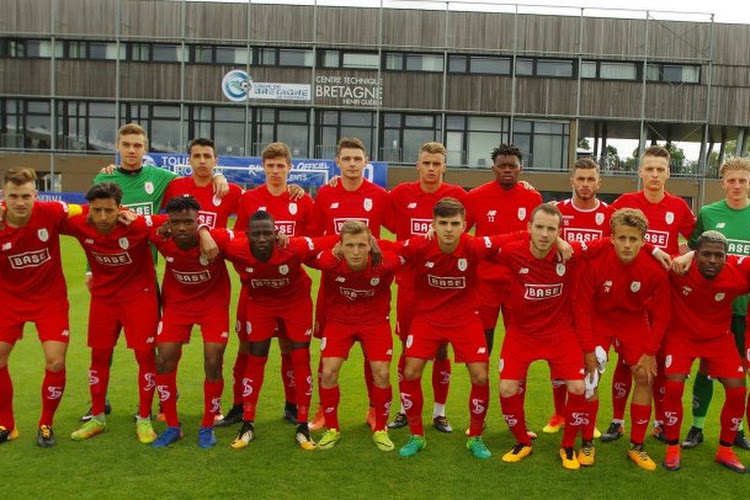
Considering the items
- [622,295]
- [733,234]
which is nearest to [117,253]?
[622,295]

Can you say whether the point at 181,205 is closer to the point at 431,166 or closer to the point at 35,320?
the point at 35,320

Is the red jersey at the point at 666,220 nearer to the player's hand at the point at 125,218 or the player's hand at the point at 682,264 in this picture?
the player's hand at the point at 682,264

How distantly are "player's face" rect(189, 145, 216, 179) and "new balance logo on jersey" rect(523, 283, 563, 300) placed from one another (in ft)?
9.53

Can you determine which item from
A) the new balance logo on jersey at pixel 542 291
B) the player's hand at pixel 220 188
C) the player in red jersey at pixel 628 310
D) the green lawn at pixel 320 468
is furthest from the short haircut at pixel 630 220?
the player's hand at pixel 220 188

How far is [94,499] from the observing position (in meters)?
4.22

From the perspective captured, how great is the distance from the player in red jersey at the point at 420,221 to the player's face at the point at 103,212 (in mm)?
2326

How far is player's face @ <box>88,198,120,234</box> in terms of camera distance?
5039 mm

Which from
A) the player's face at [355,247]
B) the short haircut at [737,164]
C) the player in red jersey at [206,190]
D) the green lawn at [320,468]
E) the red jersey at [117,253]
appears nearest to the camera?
the green lawn at [320,468]

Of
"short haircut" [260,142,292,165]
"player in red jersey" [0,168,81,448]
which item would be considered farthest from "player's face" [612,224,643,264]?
"player in red jersey" [0,168,81,448]

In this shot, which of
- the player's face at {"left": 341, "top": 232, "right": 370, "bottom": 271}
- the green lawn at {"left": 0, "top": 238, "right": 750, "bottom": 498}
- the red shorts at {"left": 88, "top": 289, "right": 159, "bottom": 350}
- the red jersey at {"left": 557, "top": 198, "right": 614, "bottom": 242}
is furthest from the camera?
the red jersey at {"left": 557, "top": 198, "right": 614, "bottom": 242}

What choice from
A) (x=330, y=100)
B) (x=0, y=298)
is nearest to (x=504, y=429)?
(x=0, y=298)

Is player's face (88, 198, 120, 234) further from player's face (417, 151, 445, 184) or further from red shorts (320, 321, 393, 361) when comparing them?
player's face (417, 151, 445, 184)

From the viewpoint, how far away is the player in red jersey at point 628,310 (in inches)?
194

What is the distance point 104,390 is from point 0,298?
3.58ft
